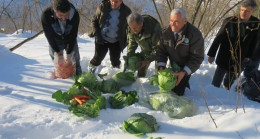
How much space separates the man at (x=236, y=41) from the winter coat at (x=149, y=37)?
0.87 m

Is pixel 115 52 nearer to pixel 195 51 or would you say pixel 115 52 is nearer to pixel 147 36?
pixel 147 36

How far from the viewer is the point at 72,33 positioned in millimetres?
4105

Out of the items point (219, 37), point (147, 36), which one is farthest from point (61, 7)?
point (219, 37)

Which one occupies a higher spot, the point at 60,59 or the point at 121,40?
the point at 121,40

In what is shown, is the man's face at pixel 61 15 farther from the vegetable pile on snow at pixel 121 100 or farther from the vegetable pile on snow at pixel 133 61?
the vegetable pile on snow at pixel 121 100

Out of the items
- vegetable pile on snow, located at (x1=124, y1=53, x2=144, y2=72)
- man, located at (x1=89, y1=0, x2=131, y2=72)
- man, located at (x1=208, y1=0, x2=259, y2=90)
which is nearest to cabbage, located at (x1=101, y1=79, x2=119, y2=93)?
vegetable pile on snow, located at (x1=124, y1=53, x2=144, y2=72)

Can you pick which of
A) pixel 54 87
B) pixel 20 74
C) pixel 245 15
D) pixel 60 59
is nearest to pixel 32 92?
pixel 54 87

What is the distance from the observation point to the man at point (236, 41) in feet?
11.8

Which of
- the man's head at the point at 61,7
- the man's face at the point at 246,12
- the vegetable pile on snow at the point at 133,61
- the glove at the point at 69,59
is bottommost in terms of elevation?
the glove at the point at 69,59

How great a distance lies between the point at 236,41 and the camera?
12.7ft

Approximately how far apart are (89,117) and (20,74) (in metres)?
2.17

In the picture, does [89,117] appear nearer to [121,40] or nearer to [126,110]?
[126,110]

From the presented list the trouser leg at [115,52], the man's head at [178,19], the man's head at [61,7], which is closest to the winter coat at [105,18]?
the trouser leg at [115,52]

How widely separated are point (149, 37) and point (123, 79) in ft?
2.49
